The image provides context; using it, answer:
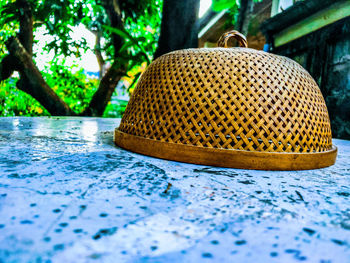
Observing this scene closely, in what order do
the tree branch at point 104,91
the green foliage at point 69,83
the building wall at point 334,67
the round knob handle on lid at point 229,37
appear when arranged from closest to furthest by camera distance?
the round knob handle on lid at point 229,37 < the building wall at point 334,67 < the tree branch at point 104,91 < the green foliage at point 69,83

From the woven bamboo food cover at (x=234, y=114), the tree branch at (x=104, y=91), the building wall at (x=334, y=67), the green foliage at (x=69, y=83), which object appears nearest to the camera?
the woven bamboo food cover at (x=234, y=114)

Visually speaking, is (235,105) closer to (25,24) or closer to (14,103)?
(25,24)

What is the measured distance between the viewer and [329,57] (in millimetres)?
3146

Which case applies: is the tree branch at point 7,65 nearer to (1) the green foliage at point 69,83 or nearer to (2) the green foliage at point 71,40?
(2) the green foliage at point 71,40

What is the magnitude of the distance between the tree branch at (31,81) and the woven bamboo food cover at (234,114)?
4152mm

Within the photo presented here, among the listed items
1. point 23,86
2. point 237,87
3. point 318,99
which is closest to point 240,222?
point 237,87

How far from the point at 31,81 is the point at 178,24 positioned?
307 cm

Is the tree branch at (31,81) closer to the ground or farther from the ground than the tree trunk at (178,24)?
closer to the ground

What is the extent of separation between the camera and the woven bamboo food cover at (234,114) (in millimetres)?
1096

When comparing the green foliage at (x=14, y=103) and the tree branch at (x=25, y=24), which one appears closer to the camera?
the tree branch at (x=25, y=24)

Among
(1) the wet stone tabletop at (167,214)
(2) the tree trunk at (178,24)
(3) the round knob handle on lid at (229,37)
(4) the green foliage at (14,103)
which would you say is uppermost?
(2) the tree trunk at (178,24)

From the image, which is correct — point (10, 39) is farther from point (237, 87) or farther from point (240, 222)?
point (240, 222)

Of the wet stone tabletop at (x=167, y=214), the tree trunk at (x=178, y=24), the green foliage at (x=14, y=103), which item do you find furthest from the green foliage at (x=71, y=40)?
the wet stone tabletop at (x=167, y=214)

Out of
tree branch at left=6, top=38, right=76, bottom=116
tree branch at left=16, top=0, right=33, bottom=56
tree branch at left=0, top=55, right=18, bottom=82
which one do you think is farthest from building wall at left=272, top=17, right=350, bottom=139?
tree branch at left=0, top=55, right=18, bottom=82
